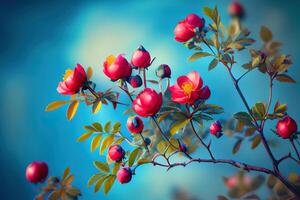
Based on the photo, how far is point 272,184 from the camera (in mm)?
910

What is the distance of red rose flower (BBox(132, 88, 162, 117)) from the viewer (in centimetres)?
68

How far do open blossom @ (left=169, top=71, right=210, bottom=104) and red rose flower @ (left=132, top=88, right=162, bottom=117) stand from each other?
0.19ft

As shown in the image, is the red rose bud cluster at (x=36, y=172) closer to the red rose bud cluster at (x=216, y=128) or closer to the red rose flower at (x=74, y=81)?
the red rose flower at (x=74, y=81)

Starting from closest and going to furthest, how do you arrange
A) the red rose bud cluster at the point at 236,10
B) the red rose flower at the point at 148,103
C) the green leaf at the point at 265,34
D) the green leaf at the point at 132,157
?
the red rose flower at the point at 148,103
the green leaf at the point at 132,157
the green leaf at the point at 265,34
the red rose bud cluster at the point at 236,10

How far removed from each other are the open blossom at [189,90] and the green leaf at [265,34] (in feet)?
1.22

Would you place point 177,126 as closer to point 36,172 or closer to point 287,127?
point 287,127

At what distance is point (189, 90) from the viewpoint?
0.73 metres

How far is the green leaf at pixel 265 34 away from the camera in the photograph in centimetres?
99

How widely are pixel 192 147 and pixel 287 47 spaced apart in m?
0.68

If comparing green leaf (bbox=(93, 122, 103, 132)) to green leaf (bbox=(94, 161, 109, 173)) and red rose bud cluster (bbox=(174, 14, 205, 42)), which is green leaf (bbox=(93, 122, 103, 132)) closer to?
green leaf (bbox=(94, 161, 109, 173))

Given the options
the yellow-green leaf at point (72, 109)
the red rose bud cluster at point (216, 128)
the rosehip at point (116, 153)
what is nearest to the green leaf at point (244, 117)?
the red rose bud cluster at point (216, 128)

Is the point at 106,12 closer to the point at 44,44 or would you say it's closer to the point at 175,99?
the point at 44,44

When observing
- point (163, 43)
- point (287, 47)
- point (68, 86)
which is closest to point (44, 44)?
point (163, 43)

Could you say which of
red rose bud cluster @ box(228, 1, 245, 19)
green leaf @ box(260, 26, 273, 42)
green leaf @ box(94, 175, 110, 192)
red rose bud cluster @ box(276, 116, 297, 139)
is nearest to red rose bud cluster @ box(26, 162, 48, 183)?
green leaf @ box(94, 175, 110, 192)
